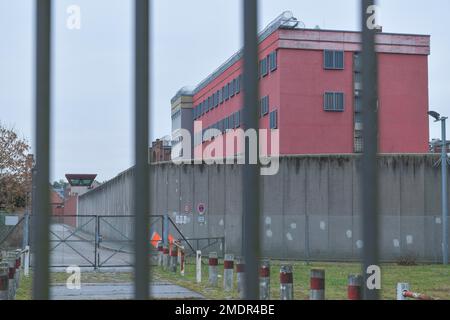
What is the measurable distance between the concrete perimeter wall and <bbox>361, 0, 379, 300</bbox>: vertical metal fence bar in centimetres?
2433

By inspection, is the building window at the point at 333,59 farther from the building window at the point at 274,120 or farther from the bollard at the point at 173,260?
the bollard at the point at 173,260

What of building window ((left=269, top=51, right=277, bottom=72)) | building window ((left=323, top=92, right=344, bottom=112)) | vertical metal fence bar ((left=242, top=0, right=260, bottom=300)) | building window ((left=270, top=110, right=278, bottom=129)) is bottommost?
vertical metal fence bar ((left=242, top=0, right=260, bottom=300))

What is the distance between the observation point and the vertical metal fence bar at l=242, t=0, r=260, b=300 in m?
2.62

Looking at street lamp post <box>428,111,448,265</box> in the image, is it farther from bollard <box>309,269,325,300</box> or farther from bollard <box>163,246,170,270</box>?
bollard <box>309,269,325,300</box>

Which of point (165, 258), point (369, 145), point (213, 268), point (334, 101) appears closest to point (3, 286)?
point (213, 268)

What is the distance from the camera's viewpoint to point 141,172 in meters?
2.66

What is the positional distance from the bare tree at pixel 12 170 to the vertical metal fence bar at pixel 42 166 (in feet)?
112

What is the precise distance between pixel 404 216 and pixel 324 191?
11.6ft

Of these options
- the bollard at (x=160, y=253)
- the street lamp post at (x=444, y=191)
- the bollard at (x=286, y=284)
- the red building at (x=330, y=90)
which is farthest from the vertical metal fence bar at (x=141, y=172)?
the red building at (x=330, y=90)

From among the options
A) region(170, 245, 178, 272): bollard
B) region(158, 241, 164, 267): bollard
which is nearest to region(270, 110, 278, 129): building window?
region(158, 241, 164, 267): bollard

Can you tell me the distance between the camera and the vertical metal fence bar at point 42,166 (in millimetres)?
2664
